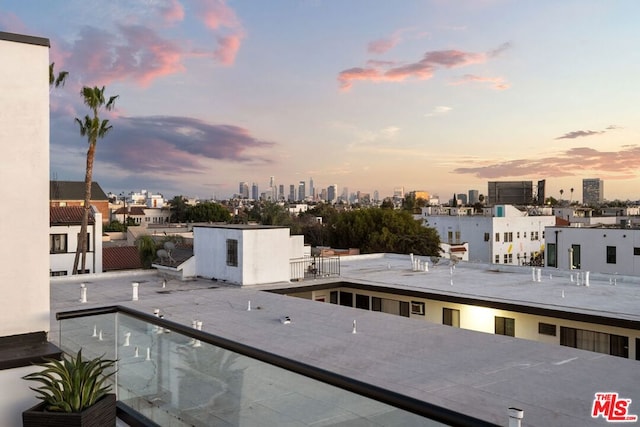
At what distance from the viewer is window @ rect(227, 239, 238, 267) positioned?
50.8 ft

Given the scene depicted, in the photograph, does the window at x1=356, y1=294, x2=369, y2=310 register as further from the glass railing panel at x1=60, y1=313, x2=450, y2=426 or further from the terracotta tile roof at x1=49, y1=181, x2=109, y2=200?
the terracotta tile roof at x1=49, y1=181, x2=109, y2=200

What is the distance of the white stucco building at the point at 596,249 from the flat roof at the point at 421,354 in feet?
57.0

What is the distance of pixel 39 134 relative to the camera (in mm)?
3766

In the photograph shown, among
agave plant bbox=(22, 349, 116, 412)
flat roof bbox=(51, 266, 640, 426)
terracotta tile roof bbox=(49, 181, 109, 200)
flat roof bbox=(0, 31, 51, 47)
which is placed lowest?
flat roof bbox=(51, 266, 640, 426)

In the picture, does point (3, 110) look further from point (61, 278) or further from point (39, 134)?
point (61, 278)

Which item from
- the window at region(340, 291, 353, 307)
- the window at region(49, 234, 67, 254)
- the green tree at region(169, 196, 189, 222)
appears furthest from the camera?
the green tree at region(169, 196, 189, 222)

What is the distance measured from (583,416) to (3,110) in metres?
6.19

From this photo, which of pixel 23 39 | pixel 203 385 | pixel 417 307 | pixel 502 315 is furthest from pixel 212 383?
pixel 417 307

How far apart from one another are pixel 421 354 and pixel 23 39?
6.79 meters

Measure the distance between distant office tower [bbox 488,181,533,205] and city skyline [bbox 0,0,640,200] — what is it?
124 feet

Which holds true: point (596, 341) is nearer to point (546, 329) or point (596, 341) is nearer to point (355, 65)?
point (546, 329)

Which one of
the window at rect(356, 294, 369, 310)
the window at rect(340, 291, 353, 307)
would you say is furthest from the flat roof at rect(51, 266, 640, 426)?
the window at rect(340, 291, 353, 307)

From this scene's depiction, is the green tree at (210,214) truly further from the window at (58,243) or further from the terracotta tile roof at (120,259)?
the window at (58,243)

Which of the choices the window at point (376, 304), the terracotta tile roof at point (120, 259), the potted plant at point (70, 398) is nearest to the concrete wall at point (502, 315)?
the window at point (376, 304)
